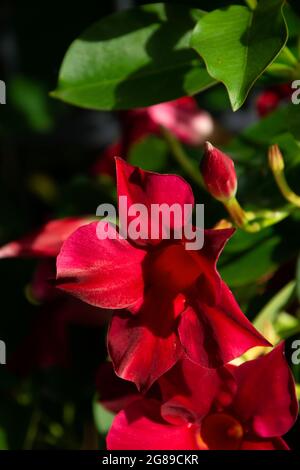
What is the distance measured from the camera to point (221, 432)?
0.73 meters

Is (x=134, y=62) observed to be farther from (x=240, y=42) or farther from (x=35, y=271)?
(x=35, y=271)

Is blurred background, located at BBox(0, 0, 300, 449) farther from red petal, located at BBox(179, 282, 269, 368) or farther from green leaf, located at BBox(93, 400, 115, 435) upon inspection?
red petal, located at BBox(179, 282, 269, 368)

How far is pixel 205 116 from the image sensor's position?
3.89 ft

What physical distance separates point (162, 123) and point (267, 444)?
52 centimetres

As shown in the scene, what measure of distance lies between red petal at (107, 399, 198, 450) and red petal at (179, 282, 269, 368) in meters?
0.10

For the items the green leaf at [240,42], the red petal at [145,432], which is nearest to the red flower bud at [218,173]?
the green leaf at [240,42]

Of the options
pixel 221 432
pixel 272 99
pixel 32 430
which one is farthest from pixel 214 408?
pixel 272 99

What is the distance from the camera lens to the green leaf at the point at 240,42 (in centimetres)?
65

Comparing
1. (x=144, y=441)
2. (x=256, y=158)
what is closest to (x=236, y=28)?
(x=256, y=158)

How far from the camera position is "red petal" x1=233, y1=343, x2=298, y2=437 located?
67 cm

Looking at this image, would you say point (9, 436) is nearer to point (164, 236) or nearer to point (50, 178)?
point (164, 236)

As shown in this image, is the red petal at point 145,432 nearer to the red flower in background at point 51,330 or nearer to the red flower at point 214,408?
the red flower at point 214,408

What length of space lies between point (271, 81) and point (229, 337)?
0.29 m
